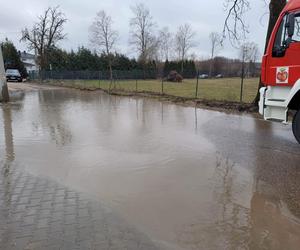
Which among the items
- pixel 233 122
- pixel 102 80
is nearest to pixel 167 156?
pixel 233 122

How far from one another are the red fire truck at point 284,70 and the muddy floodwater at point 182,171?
83cm

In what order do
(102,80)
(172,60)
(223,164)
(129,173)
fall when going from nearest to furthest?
(129,173) → (223,164) → (102,80) → (172,60)

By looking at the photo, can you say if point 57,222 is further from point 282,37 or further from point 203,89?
point 203,89

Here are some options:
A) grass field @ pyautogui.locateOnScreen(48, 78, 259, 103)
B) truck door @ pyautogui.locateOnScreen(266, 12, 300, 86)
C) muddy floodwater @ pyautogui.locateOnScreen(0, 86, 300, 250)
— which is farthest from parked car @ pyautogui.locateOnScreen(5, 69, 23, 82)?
truck door @ pyautogui.locateOnScreen(266, 12, 300, 86)

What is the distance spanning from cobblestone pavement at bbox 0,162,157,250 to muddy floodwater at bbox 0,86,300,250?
0.20 meters

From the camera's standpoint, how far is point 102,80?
4322 cm

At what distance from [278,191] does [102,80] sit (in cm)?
3882

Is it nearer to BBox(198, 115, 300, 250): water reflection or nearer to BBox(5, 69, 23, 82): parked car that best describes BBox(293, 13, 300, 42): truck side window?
BBox(198, 115, 300, 250): water reflection

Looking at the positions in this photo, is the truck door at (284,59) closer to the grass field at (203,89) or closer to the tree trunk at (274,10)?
the tree trunk at (274,10)

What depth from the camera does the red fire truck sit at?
25.1 ft

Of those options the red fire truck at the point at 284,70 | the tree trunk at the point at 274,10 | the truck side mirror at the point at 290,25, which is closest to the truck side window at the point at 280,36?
the red fire truck at the point at 284,70

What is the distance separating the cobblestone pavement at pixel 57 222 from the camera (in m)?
3.93

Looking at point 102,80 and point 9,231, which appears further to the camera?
point 102,80

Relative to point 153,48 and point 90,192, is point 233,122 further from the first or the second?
point 153,48
